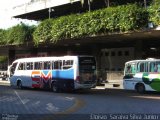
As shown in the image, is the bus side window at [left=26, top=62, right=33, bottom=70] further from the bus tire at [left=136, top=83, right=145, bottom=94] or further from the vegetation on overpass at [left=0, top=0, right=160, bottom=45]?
the bus tire at [left=136, top=83, right=145, bottom=94]

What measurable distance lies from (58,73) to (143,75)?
6.00m

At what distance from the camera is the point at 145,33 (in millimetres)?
32969

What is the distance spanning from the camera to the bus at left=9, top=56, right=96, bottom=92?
1169 inches

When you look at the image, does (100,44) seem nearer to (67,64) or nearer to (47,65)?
(47,65)

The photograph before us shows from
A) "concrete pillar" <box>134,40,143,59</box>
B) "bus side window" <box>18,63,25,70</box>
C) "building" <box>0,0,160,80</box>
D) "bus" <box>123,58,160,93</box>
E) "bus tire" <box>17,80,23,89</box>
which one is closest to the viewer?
"bus" <box>123,58,160,93</box>

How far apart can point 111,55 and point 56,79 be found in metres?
13.1

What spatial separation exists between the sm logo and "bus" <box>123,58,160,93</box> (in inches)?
223

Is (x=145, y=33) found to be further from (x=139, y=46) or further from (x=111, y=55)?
(x=111, y=55)

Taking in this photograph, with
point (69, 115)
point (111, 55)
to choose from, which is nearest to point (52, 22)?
point (111, 55)

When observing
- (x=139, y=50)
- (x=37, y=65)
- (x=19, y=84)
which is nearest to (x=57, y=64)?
(x=37, y=65)

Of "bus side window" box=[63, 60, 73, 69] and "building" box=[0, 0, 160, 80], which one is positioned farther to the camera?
"building" box=[0, 0, 160, 80]

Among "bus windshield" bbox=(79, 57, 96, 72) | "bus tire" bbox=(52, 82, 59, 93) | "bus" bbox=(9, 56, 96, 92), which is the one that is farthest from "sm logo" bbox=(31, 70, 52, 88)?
"bus windshield" bbox=(79, 57, 96, 72)

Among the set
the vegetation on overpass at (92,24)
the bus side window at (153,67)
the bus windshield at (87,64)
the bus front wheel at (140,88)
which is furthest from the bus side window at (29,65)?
the bus side window at (153,67)

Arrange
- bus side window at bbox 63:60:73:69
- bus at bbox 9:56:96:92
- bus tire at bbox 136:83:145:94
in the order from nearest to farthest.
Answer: bus at bbox 9:56:96:92 < bus tire at bbox 136:83:145:94 < bus side window at bbox 63:60:73:69
